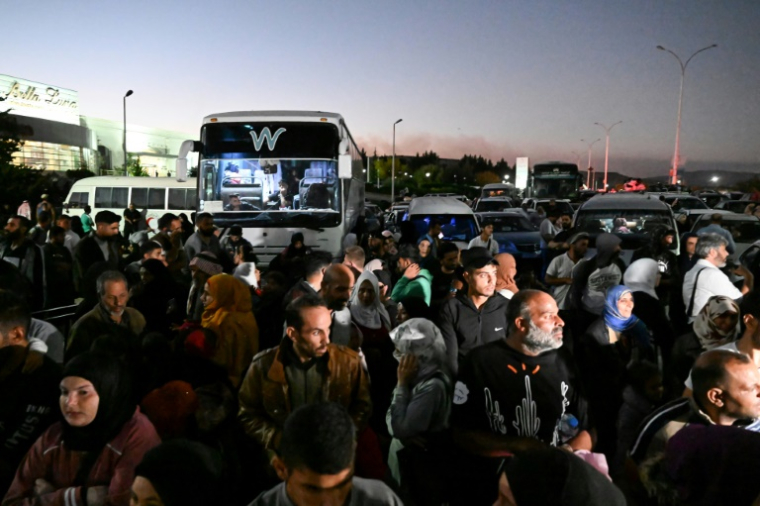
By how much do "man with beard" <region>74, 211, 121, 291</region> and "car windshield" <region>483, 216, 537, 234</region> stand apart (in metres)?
10.3

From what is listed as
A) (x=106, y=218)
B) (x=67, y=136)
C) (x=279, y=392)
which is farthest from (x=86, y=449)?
(x=67, y=136)

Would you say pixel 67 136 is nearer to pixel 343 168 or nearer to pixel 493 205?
pixel 493 205

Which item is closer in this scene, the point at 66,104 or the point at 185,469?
the point at 185,469

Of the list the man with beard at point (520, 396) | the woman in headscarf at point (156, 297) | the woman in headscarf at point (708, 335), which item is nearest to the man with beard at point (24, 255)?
the woman in headscarf at point (156, 297)

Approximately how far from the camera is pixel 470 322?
4.77m

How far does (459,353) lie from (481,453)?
141 cm

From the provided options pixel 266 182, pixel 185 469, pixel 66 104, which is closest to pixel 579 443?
pixel 185 469

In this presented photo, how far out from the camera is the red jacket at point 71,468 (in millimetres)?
2844

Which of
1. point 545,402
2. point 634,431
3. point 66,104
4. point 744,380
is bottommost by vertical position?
point 634,431

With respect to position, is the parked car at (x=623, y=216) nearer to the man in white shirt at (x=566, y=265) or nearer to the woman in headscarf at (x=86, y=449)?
the man in white shirt at (x=566, y=265)

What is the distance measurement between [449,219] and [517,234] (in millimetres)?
2792

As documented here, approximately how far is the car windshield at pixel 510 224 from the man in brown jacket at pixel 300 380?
43.4 feet

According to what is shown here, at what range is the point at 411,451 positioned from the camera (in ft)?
12.2

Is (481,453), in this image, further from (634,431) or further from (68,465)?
(68,465)
